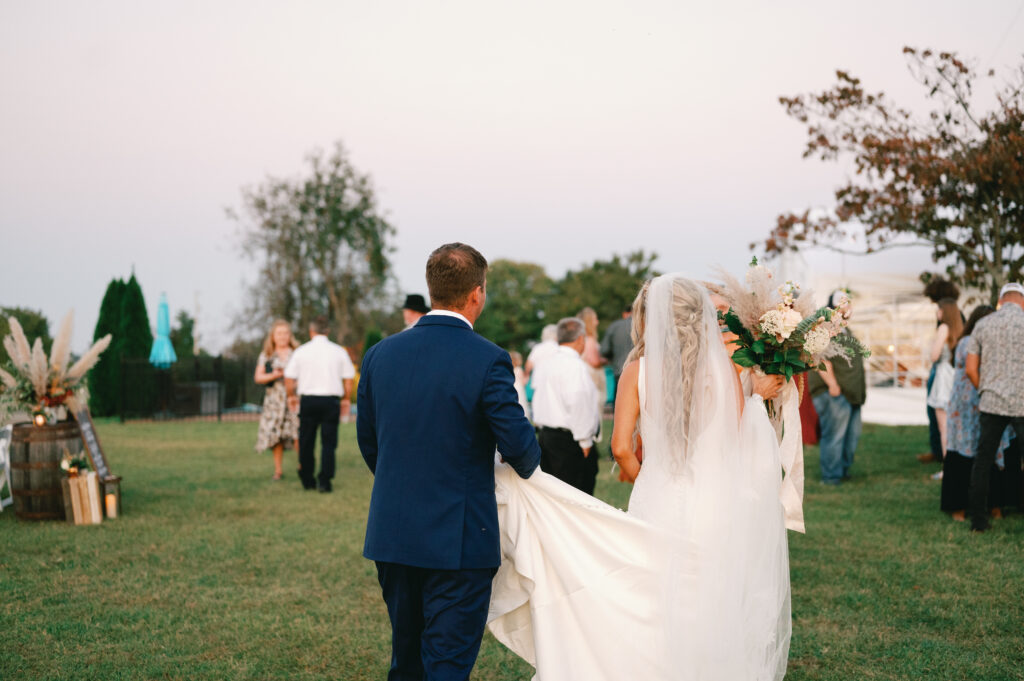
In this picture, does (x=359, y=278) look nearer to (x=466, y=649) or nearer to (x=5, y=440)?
(x=5, y=440)

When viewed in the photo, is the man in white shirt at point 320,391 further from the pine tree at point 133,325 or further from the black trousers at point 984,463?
the pine tree at point 133,325

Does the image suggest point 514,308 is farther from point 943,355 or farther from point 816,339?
point 816,339

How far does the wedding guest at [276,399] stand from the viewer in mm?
11391

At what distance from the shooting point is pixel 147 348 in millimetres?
26500

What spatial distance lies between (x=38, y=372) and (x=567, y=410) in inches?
215

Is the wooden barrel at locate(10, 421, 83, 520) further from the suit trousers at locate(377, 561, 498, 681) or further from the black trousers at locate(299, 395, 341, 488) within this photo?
the suit trousers at locate(377, 561, 498, 681)

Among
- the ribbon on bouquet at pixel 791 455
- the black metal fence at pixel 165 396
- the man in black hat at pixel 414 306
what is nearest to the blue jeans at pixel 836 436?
the man in black hat at pixel 414 306

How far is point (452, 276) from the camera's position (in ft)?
10.7

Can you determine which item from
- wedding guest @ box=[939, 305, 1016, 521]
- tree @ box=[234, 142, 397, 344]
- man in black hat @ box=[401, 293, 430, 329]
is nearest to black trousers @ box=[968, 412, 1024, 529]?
wedding guest @ box=[939, 305, 1016, 521]

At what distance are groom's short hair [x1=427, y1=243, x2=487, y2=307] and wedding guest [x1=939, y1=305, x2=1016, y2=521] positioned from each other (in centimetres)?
650

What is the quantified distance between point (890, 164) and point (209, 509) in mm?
9812

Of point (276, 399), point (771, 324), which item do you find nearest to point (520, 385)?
point (276, 399)

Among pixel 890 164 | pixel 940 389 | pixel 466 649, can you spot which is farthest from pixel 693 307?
pixel 890 164

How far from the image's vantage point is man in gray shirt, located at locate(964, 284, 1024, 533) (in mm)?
7238
